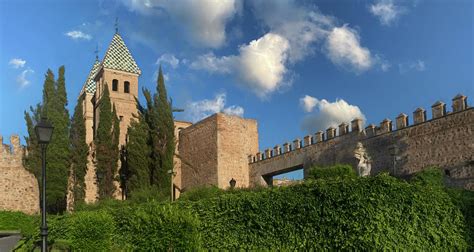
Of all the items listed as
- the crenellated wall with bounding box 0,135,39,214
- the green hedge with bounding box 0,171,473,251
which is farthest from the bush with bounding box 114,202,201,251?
the crenellated wall with bounding box 0,135,39,214

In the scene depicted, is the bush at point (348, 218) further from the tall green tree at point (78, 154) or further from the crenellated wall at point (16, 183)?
the crenellated wall at point (16, 183)

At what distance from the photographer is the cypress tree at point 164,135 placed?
89.5 ft

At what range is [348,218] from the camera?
33.1 feet

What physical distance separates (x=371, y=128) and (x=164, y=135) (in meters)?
11.6

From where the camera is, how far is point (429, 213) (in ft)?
34.1

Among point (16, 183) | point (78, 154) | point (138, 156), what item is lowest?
point (16, 183)

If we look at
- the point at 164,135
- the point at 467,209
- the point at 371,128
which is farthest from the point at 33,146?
the point at 467,209

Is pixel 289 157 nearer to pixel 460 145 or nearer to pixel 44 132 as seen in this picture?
pixel 460 145

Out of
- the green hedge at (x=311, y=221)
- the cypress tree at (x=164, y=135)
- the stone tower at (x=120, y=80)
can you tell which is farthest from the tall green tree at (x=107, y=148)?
the green hedge at (x=311, y=221)

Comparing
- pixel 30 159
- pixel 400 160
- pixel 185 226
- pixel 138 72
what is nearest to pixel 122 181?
pixel 30 159

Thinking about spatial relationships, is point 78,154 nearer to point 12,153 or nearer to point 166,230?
point 12,153

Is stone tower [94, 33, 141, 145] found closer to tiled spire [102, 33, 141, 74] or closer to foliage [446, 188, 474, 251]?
tiled spire [102, 33, 141, 74]

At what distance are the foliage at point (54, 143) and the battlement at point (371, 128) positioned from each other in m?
10.4

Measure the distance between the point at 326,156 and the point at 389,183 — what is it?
14.2 metres
